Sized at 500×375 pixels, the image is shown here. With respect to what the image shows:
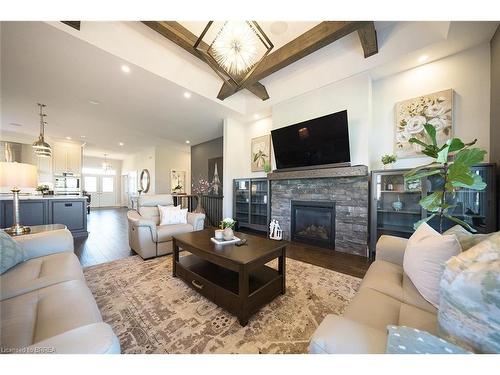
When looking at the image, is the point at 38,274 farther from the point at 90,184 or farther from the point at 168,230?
the point at 90,184

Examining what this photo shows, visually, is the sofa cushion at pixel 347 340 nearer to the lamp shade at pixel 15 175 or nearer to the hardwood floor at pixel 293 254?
the hardwood floor at pixel 293 254

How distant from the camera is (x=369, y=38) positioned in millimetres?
2346

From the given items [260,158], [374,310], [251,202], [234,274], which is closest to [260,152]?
[260,158]

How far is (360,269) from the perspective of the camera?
235 cm

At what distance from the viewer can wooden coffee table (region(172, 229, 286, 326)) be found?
1.40 metres

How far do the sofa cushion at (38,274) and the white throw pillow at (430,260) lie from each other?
211cm

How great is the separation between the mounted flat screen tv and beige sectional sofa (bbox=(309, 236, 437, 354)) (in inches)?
69.4

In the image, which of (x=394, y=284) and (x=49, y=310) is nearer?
(x=49, y=310)

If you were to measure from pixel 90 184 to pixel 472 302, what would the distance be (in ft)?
42.9

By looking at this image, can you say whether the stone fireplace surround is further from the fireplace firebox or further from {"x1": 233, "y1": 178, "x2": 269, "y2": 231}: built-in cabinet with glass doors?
{"x1": 233, "y1": 178, "x2": 269, "y2": 231}: built-in cabinet with glass doors

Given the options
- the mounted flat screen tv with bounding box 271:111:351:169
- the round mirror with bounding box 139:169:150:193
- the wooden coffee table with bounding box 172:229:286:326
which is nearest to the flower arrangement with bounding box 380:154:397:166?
the mounted flat screen tv with bounding box 271:111:351:169

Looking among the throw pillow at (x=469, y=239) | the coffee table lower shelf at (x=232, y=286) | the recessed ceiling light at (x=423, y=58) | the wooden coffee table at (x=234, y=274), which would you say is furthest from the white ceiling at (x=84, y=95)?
the throw pillow at (x=469, y=239)
